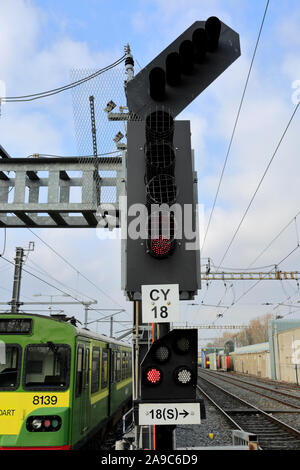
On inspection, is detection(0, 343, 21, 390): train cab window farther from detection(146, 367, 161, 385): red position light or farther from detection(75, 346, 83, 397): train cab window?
detection(146, 367, 161, 385): red position light

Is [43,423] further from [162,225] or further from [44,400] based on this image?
[162,225]

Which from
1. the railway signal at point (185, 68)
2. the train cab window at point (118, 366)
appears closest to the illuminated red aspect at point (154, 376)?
the railway signal at point (185, 68)

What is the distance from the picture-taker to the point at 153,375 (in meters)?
3.25

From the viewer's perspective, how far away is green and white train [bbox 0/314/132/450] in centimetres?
649

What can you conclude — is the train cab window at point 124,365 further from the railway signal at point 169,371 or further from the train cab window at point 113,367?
the railway signal at point 169,371

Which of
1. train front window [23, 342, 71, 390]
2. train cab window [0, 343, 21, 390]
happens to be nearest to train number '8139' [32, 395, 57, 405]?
train front window [23, 342, 71, 390]

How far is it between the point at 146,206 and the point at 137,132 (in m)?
0.87

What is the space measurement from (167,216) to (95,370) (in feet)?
20.9

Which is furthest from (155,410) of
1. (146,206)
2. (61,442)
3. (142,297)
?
(61,442)

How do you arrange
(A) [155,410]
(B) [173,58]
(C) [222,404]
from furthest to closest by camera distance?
(C) [222,404], (B) [173,58], (A) [155,410]

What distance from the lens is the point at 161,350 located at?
3.30 metres

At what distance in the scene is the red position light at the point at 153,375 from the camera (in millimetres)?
3240

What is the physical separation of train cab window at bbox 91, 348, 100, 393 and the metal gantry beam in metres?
2.87
